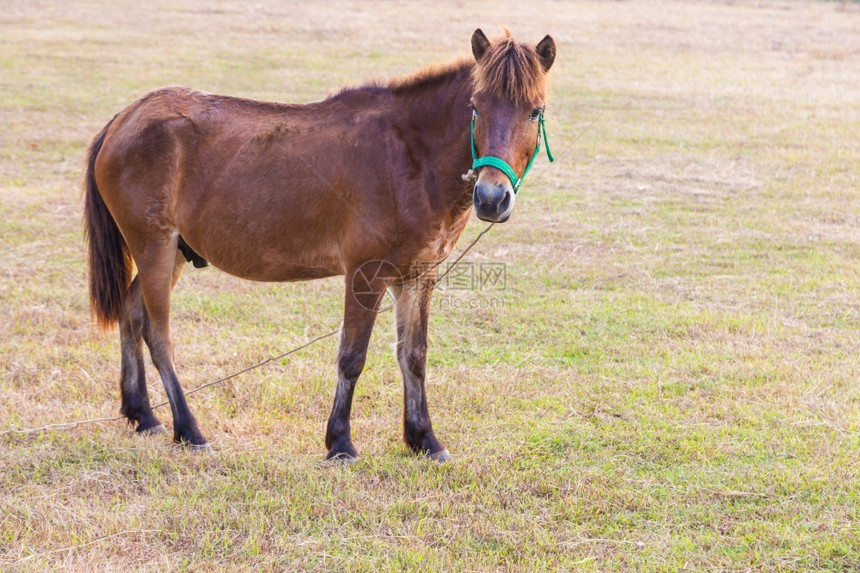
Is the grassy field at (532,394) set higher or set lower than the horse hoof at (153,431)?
higher

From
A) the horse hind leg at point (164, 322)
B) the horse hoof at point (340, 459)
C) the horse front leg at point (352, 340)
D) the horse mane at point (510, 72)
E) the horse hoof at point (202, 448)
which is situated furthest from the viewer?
the horse hind leg at point (164, 322)

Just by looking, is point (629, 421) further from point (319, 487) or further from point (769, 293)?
point (769, 293)

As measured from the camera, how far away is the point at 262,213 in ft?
15.8

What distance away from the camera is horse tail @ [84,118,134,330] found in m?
5.24

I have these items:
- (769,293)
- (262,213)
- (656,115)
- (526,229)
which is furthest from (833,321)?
(656,115)

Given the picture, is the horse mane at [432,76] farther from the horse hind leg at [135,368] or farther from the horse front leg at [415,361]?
the horse hind leg at [135,368]

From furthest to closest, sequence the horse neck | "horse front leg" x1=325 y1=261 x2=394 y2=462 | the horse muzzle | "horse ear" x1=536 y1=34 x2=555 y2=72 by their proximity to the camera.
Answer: "horse front leg" x1=325 y1=261 x2=394 y2=462, the horse neck, "horse ear" x1=536 y1=34 x2=555 y2=72, the horse muzzle

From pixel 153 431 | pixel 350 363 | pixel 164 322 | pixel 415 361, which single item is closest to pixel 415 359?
pixel 415 361

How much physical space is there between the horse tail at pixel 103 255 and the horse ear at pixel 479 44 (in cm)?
247

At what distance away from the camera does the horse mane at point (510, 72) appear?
4.14 meters

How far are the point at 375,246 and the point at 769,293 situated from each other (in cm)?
456

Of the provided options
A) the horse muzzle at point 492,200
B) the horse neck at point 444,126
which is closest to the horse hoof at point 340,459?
the horse neck at point 444,126

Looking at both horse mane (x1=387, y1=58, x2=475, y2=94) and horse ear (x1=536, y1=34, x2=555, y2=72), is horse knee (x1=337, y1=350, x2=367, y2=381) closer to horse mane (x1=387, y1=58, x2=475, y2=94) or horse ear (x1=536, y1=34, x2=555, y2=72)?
horse mane (x1=387, y1=58, x2=475, y2=94)

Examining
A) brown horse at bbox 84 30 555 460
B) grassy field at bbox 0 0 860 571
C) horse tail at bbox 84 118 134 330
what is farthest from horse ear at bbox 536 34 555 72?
horse tail at bbox 84 118 134 330
